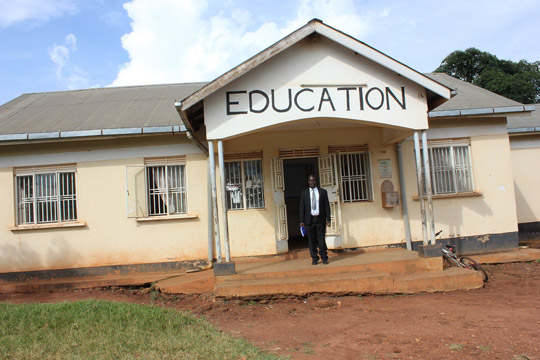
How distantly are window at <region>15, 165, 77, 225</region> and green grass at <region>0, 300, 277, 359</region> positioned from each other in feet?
9.74

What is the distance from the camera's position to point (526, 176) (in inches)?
411

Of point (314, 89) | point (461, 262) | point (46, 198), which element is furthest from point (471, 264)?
point (46, 198)

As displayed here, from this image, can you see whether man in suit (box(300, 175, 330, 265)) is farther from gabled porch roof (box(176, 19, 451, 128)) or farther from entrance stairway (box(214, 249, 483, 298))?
gabled porch roof (box(176, 19, 451, 128))

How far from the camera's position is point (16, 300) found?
7.48m

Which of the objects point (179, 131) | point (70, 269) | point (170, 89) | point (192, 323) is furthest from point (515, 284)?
point (170, 89)

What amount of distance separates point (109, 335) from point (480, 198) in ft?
26.2

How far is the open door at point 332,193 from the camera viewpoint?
834 cm

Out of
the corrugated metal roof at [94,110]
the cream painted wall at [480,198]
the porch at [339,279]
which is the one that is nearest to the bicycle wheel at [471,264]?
the porch at [339,279]

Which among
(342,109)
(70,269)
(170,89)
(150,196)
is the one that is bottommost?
(70,269)

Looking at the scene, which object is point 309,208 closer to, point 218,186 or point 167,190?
point 218,186

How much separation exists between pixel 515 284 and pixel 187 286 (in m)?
5.99

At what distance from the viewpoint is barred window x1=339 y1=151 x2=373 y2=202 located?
8.74 m

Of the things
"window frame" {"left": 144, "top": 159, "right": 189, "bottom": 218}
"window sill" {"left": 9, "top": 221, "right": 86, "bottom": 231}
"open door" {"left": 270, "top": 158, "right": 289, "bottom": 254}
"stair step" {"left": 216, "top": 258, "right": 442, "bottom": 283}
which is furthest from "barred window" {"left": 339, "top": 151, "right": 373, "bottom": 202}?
"window sill" {"left": 9, "top": 221, "right": 86, "bottom": 231}

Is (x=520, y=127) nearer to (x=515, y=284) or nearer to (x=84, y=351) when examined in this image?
(x=515, y=284)
